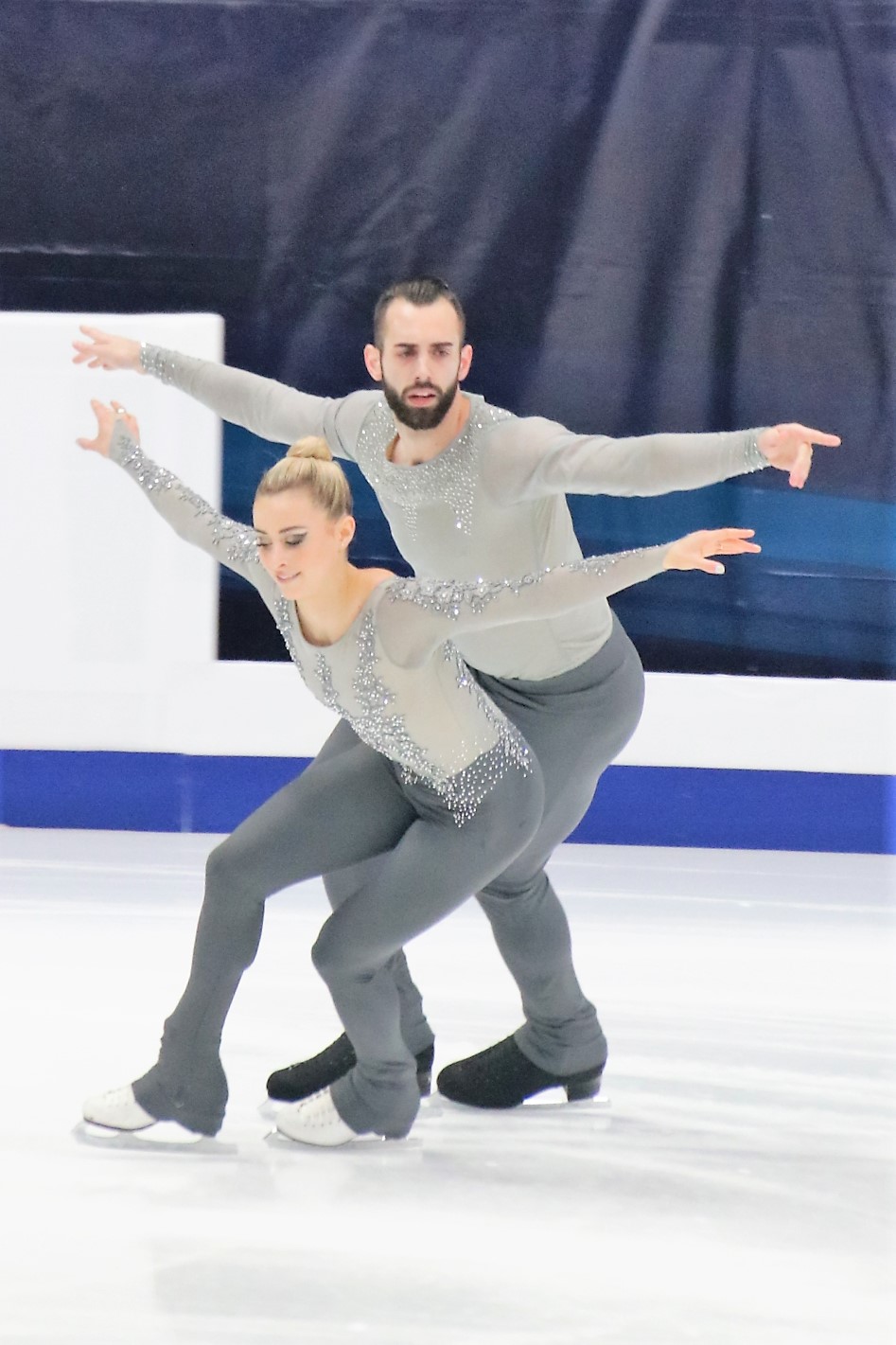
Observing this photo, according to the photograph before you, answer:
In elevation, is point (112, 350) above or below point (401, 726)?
above

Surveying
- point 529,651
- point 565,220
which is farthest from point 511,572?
point 565,220

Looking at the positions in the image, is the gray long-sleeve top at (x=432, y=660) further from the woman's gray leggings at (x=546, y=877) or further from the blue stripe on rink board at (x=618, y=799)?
the blue stripe on rink board at (x=618, y=799)

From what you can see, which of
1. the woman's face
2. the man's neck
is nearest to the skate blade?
the woman's face

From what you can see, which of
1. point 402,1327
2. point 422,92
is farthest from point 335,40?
point 402,1327

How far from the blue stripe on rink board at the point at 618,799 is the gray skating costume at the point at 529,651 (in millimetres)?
1912

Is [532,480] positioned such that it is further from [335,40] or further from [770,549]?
[335,40]

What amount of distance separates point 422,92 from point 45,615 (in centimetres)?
163

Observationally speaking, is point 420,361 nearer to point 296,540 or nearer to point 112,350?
point 296,540

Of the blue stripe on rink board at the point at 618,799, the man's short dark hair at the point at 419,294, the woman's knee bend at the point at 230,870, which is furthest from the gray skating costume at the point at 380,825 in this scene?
the blue stripe on rink board at the point at 618,799

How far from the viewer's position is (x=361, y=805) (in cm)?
224

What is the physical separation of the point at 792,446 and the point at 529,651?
0.51m

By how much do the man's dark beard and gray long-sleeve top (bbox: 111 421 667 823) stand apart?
26 cm

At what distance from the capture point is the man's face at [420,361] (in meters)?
2.33

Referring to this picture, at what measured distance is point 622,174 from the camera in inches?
175
